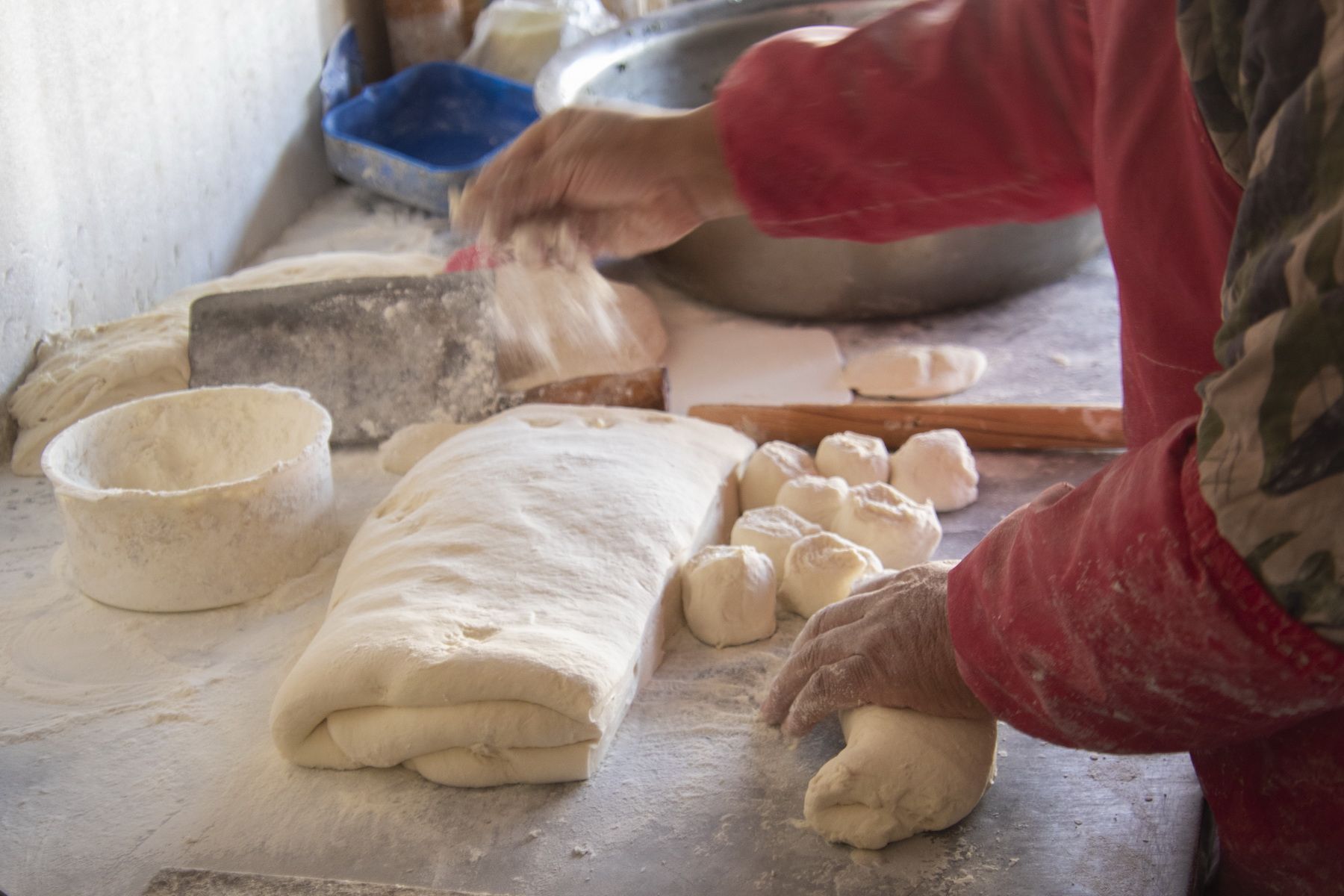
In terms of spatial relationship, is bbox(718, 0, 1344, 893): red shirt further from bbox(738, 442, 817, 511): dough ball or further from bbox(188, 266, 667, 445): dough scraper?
bbox(188, 266, 667, 445): dough scraper

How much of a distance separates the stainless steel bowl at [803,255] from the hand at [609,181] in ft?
4.59

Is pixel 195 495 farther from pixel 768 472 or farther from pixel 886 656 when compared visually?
pixel 886 656

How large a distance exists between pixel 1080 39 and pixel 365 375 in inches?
68.9

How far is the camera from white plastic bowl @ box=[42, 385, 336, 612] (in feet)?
6.18

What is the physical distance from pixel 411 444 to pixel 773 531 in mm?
893

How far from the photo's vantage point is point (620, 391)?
2.52 m

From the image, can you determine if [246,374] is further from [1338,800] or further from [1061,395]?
[1338,800]

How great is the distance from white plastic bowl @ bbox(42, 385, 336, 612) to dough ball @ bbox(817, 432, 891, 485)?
1.00 meters

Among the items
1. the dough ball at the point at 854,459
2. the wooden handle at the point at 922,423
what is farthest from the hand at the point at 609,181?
the wooden handle at the point at 922,423

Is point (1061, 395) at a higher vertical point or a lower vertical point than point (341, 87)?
lower

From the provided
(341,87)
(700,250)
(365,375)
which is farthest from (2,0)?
(341,87)

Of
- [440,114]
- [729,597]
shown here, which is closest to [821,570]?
[729,597]

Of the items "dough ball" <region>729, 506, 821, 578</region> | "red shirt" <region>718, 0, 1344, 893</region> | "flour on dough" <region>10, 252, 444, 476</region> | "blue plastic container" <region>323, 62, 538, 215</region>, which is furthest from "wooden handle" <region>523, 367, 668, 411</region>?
"blue plastic container" <region>323, 62, 538, 215</region>

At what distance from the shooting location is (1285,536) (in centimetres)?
82
